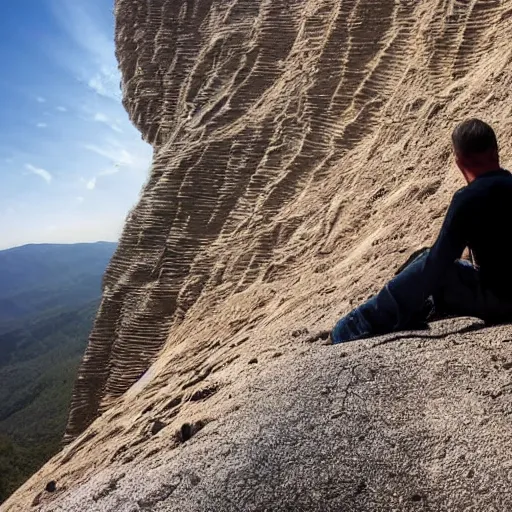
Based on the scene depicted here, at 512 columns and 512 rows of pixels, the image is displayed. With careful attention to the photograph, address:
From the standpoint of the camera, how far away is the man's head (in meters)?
2.92

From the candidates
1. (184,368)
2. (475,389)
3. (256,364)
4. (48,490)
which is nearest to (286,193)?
(184,368)

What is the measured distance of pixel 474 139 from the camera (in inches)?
115

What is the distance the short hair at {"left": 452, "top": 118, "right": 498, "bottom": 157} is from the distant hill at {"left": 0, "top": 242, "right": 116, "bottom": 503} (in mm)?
7087

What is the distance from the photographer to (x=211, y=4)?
9.44m

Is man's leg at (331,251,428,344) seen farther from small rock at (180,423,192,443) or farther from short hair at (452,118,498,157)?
small rock at (180,423,192,443)

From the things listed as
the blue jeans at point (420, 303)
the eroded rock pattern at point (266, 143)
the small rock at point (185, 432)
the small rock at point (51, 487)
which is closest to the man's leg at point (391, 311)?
the blue jeans at point (420, 303)

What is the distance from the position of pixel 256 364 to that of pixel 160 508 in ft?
4.67

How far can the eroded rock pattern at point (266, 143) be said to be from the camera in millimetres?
6789

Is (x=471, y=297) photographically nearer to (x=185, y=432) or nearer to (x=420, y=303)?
(x=420, y=303)

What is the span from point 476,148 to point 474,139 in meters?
0.04

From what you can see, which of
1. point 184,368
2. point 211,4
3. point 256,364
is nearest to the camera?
point 256,364

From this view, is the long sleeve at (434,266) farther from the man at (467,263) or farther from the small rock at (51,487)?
the small rock at (51,487)

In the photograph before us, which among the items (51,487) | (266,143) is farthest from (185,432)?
(266,143)

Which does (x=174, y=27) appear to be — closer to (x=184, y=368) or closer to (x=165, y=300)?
(x=165, y=300)
